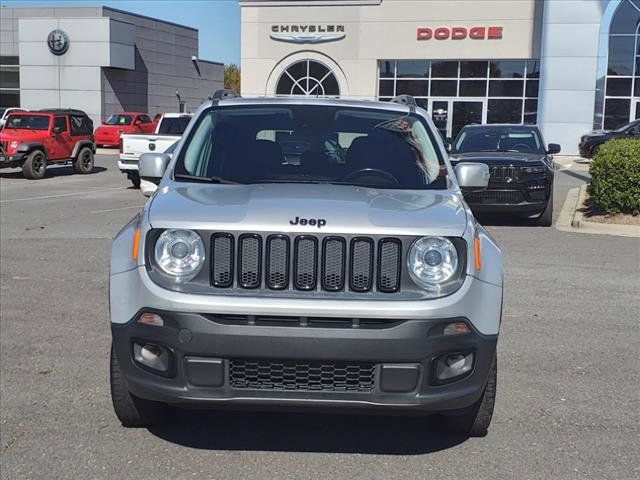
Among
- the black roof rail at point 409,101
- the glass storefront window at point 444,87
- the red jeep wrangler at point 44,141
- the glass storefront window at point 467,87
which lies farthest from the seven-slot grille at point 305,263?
the glass storefront window at point 444,87

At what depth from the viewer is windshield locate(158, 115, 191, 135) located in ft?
63.7

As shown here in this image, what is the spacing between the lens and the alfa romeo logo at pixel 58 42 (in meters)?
41.5

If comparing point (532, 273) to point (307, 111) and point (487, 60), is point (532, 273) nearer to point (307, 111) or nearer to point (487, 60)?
point (307, 111)

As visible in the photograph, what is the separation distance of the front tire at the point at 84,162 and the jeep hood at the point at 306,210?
19981 millimetres

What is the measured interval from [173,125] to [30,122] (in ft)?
17.0

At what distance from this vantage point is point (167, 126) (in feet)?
64.0

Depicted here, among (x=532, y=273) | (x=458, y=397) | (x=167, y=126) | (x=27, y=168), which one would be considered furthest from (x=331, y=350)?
(x=27, y=168)

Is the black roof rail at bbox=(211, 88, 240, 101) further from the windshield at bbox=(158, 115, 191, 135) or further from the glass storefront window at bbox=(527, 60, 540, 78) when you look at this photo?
the glass storefront window at bbox=(527, 60, 540, 78)

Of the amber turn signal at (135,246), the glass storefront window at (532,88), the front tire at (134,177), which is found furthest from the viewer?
the glass storefront window at (532,88)

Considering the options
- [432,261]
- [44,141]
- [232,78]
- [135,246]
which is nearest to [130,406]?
[135,246]

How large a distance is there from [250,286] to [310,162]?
4.51ft

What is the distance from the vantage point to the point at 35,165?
2128cm

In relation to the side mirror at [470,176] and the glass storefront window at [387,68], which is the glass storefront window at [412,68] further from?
the side mirror at [470,176]

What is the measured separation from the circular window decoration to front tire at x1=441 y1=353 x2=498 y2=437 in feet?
106
